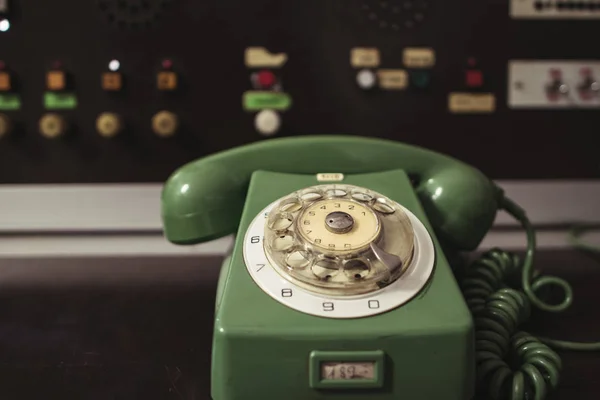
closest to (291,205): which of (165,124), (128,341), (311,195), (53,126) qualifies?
(311,195)

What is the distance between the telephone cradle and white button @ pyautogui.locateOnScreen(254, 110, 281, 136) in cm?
17

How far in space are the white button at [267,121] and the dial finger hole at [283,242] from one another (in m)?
0.32

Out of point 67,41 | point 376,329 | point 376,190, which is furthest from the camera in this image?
point 67,41

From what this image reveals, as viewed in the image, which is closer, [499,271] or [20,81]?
[499,271]

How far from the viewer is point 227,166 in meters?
0.64

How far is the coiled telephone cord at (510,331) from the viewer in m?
0.48

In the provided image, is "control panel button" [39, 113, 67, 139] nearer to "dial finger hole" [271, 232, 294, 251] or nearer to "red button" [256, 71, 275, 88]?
"red button" [256, 71, 275, 88]

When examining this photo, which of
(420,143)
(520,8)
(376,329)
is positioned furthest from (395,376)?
(520,8)

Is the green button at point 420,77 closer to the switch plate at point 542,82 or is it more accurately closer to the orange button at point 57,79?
the switch plate at point 542,82

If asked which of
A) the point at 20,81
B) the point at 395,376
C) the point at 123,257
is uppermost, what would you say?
the point at 20,81

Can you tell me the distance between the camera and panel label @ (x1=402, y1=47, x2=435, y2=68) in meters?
0.82

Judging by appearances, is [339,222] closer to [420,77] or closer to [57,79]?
[420,77]

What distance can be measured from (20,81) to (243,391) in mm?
611

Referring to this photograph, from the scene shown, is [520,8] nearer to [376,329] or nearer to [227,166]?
[227,166]
